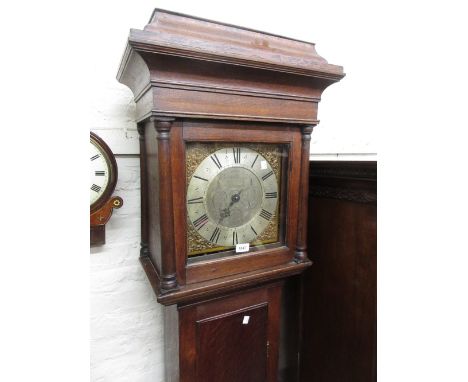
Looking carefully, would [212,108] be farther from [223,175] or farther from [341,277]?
[341,277]

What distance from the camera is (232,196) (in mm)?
809

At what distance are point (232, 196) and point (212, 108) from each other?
24 cm

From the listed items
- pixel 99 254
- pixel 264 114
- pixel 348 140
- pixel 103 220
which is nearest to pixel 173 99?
pixel 264 114

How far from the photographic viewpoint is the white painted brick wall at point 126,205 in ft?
3.20

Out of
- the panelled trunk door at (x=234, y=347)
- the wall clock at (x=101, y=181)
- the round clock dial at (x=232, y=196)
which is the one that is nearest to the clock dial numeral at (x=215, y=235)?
the round clock dial at (x=232, y=196)

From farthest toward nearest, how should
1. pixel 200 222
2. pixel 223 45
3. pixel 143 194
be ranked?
pixel 143 194 → pixel 200 222 → pixel 223 45

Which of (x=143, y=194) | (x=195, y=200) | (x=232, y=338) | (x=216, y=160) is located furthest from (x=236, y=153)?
(x=232, y=338)

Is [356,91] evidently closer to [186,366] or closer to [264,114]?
[264,114]

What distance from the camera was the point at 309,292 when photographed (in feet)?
4.01

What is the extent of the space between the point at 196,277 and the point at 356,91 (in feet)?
3.34

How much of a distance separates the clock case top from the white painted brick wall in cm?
18

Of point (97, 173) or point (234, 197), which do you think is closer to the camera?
point (234, 197)

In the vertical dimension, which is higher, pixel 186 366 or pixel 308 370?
pixel 186 366
